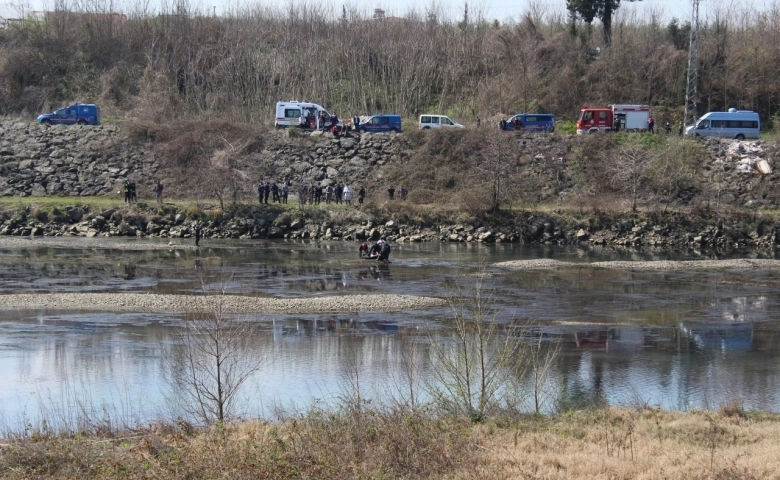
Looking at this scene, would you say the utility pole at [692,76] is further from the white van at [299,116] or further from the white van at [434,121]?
the white van at [299,116]

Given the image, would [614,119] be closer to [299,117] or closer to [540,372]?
[299,117]

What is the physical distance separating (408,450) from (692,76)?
224 feet

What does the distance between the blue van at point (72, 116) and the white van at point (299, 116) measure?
47.6 ft

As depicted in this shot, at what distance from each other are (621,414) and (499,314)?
13.0 m

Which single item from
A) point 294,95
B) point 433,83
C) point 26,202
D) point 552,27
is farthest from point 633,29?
point 26,202

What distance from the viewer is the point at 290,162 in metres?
66.1

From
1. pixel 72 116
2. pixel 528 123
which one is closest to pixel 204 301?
pixel 528 123

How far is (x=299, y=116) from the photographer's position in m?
70.5

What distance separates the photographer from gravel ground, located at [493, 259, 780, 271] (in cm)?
4684

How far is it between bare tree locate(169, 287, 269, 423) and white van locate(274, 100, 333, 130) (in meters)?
44.3

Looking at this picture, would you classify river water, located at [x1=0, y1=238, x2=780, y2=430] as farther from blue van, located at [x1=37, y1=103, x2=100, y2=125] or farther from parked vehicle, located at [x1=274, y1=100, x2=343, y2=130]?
blue van, located at [x1=37, y1=103, x2=100, y2=125]

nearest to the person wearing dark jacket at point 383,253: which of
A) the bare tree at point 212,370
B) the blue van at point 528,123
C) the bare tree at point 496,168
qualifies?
the bare tree at point 496,168

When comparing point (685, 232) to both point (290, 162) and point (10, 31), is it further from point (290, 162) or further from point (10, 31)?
point (10, 31)

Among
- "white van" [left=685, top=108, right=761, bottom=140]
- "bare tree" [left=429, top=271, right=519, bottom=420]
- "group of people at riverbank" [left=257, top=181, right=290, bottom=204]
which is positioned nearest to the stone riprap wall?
"group of people at riverbank" [left=257, top=181, right=290, bottom=204]
